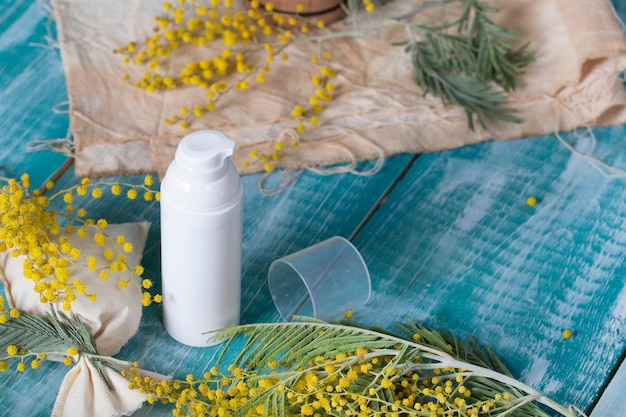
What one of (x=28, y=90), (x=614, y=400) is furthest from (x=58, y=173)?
(x=614, y=400)

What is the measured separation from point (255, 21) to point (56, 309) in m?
0.53

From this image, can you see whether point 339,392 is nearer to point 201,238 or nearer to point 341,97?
point 201,238

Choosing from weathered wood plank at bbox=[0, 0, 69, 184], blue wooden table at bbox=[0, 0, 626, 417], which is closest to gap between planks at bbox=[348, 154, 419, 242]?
blue wooden table at bbox=[0, 0, 626, 417]

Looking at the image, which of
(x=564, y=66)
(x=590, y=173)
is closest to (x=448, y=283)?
(x=590, y=173)

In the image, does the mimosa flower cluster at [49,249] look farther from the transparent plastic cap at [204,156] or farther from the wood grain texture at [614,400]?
the wood grain texture at [614,400]

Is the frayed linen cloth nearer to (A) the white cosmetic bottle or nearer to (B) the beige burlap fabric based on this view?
(A) the white cosmetic bottle

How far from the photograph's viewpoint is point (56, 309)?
2.77 ft

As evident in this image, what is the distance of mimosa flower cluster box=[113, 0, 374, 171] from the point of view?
1.10 meters

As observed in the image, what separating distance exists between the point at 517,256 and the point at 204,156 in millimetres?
446

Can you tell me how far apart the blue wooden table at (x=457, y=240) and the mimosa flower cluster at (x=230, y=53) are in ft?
0.34

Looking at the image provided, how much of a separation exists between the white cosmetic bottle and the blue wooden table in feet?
0.14

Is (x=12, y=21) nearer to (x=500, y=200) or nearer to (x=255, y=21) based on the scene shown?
(x=255, y=21)

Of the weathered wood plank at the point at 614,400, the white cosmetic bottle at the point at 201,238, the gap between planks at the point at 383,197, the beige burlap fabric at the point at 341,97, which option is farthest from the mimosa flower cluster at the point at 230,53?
the weathered wood plank at the point at 614,400

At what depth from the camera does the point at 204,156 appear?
0.73 m
